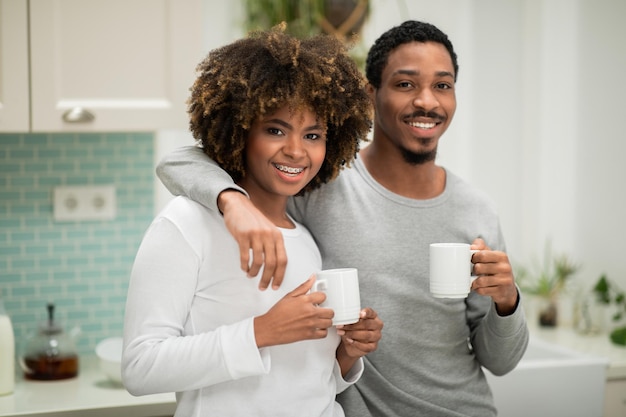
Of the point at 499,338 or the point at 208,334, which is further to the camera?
the point at 499,338

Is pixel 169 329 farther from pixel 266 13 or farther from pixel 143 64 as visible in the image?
pixel 266 13

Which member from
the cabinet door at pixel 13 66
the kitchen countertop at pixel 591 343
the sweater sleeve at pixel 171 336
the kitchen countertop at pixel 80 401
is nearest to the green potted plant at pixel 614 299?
the kitchen countertop at pixel 591 343

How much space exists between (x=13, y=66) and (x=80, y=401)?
2.98 feet

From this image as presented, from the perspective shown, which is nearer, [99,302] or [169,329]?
[169,329]

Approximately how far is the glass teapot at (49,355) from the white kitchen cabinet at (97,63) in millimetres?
571

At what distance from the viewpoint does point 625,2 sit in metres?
2.99

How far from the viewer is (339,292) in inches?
52.6

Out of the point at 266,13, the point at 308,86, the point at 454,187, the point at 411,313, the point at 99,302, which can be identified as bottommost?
the point at 99,302

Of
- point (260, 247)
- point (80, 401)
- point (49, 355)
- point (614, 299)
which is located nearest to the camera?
point (260, 247)

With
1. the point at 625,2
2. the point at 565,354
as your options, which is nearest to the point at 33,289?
the point at 565,354

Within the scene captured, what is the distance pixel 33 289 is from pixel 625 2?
2.37 m

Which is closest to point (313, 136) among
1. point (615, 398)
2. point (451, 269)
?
point (451, 269)

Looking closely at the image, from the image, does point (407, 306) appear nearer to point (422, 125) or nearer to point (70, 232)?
point (422, 125)

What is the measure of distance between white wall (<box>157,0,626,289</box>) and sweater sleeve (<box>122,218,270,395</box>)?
1.82 m
